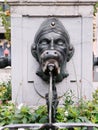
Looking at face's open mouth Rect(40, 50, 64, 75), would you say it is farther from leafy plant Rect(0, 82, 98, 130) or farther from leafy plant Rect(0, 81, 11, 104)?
leafy plant Rect(0, 81, 11, 104)

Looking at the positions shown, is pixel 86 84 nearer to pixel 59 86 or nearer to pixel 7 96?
pixel 59 86

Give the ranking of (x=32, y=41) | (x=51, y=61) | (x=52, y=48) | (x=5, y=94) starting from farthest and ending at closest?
(x=5, y=94)
(x=32, y=41)
(x=52, y=48)
(x=51, y=61)

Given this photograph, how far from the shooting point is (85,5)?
5.28m

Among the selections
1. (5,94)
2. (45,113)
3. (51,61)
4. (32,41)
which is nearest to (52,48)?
(51,61)

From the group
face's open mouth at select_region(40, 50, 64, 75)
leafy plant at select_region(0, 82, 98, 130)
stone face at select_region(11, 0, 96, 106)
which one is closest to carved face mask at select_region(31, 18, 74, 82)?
face's open mouth at select_region(40, 50, 64, 75)

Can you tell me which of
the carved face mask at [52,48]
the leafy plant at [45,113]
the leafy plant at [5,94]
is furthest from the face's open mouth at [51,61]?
the leafy plant at [5,94]

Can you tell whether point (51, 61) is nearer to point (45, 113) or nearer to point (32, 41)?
point (45, 113)

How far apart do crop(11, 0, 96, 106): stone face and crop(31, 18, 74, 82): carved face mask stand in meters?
0.12

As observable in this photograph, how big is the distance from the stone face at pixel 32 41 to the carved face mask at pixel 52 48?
0.12m

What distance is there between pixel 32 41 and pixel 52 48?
0.51m

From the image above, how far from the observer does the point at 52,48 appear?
16.1 feet

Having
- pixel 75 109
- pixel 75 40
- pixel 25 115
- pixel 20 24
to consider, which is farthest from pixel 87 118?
pixel 20 24

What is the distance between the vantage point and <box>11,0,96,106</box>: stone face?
5.29 metres

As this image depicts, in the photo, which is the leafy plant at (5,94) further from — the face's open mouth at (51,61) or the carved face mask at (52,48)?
the face's open mouth at (51,61)
